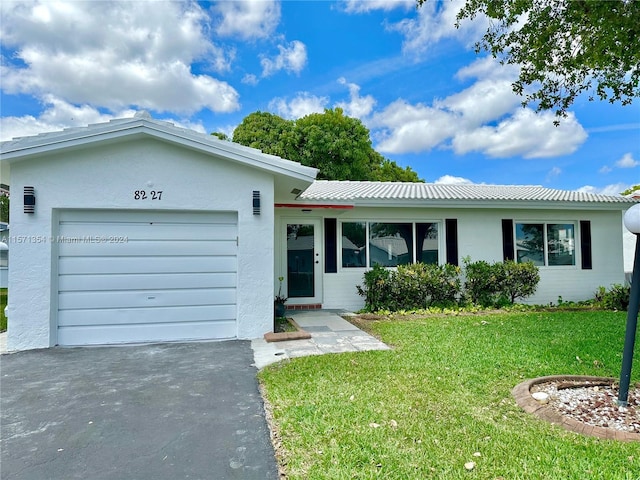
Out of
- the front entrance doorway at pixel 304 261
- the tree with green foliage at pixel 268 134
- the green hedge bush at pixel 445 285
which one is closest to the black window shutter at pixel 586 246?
the green hedge bush at pixel 445 285

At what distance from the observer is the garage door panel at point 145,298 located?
641 centimetres

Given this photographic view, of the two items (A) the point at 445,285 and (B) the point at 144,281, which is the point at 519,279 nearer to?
(A) the point at 445,285

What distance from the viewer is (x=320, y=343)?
20.9ft

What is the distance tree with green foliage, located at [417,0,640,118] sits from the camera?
4629 mm

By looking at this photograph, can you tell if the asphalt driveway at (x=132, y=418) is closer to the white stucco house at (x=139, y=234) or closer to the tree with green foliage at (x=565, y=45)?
the white stucco house at (x=139, y=234)

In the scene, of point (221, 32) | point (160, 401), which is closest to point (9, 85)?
point (221, 32)

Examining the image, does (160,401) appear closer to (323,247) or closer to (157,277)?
(157,277)

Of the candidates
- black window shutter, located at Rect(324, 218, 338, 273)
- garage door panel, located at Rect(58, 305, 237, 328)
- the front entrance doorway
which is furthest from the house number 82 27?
black window shutter, located at Rect(324, 218, 338, 273)

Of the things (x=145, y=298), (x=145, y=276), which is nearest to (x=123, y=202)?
(x=145, y=276)

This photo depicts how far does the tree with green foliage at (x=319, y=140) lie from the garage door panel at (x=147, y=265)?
59.3 feet

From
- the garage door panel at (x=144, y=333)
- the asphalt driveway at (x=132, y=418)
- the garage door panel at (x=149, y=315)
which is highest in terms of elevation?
the garage door panel at (x=149, y=315)

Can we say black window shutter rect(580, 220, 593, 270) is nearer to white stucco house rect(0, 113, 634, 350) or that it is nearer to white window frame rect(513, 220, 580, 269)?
white window frame rect(513, 220, 580, 269)

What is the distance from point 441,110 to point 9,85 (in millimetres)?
16853

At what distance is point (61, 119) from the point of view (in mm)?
13227
